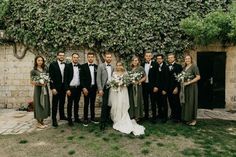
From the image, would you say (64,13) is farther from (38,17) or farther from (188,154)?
(188,154)

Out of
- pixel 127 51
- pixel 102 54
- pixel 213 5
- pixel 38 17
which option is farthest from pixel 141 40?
pixel 38 17

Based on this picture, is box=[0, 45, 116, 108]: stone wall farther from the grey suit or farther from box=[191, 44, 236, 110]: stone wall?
box=[191, 44, 236, 110]: stone wall

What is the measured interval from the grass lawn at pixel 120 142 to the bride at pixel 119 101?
0.36 m

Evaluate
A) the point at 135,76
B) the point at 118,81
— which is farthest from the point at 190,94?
the point at 118,81

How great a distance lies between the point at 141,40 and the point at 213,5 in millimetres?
3172

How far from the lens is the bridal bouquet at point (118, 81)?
10156mm

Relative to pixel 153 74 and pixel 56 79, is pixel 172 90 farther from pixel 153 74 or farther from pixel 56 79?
pixel 56 79

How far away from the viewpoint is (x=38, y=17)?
45.5ft

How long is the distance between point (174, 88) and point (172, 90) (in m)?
0.09

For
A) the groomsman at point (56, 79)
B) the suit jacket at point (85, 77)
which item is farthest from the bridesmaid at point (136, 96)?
the groomsman at point (56, 79)

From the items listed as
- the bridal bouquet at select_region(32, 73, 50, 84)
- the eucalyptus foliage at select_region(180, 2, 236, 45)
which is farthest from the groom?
the eucalyptus foliage at select_region(180, 2, 236, 45)

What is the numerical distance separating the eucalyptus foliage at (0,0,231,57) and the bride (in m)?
3.48

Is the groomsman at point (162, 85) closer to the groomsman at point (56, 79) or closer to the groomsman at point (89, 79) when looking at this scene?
the groomsman at point (89, 79)

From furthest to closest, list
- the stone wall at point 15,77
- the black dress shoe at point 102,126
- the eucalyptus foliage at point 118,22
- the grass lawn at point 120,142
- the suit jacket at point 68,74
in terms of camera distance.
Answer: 1. the stone wall at point 15,77
2. the eucalyptus foliage at point 118,22
3. the suit jacket at point 68,74
4. the black dress shoe at point 102,126
5. the grass lawn at point 120,142
